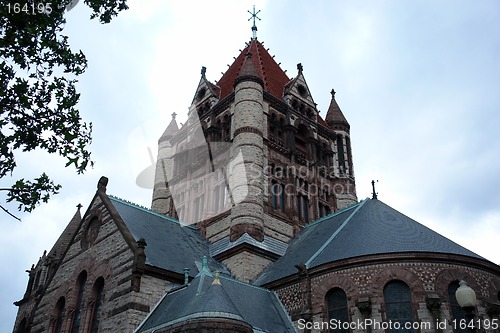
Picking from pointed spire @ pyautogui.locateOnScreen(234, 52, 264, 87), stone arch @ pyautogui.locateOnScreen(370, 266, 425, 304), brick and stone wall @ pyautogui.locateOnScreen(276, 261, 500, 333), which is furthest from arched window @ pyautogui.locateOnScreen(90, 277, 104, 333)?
pointed spire @ pyautogui.locateOnScreen(234, 52, 264, 87)

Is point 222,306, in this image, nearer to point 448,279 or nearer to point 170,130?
point 448,279

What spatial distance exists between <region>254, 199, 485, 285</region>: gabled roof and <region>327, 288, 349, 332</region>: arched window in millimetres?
1198

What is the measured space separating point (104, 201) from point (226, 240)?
259 inches

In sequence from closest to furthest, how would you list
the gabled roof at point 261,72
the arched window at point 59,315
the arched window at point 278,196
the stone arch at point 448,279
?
1. the stone arch at point 448,279
2. the arched window at point 59,315
3. the arched window at point 278,196
4. the gabled roof at point 261,72

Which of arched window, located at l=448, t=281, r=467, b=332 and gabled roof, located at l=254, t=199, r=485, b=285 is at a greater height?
gabled roof, located at l=254, t=199, r=485, b=285

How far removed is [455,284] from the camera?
1769cm

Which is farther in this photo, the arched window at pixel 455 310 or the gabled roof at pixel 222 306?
the arched window at pixel 455 310

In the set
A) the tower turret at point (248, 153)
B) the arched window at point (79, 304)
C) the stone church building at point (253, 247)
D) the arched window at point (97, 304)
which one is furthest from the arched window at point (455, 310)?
the arched window at point (79, 304)

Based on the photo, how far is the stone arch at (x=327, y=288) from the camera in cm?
1755

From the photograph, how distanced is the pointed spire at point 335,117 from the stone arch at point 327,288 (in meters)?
19.8

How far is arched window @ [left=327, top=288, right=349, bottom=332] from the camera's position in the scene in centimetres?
1745

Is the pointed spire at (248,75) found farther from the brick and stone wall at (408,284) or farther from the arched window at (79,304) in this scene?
the brick and stone wall at (408,284)

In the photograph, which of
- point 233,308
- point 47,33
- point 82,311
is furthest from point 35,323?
point 47,33

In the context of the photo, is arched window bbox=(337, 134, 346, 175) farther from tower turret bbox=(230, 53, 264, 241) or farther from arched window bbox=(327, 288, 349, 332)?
arched window bbox=(327, 288, 349, 332)
